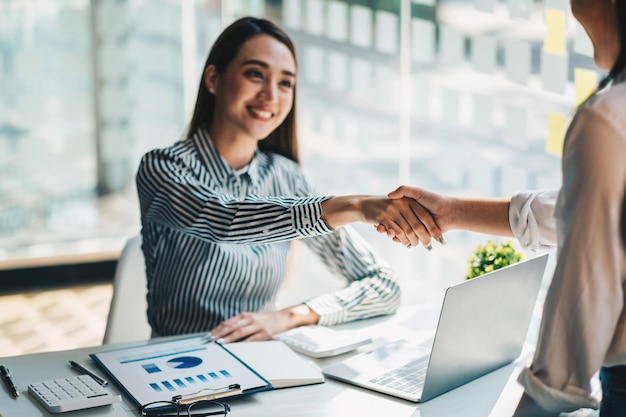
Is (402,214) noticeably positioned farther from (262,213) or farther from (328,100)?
(328,100)

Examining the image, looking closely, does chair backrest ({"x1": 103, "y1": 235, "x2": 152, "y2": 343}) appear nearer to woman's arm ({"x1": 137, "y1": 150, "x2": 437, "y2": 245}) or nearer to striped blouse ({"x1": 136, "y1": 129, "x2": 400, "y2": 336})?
striped blouse ({"x1": 136, "y1": 129, "x2": 400, "y2": 336})

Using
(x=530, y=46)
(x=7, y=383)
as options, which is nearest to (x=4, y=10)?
(x=530, y=46)

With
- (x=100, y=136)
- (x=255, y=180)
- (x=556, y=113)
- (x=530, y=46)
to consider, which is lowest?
(x=100, y=136)

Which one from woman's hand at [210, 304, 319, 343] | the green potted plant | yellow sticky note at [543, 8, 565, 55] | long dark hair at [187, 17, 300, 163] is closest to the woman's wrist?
woman's hand at [210, 304, 319, 343]

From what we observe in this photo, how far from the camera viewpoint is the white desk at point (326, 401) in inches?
57.6

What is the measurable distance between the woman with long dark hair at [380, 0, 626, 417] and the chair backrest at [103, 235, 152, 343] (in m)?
1.34

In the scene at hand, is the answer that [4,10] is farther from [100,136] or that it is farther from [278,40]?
[278,40]

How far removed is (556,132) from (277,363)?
1154 millimetres

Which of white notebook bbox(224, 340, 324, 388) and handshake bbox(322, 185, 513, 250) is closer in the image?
white notebook bbox(224, 340, 324, 388)

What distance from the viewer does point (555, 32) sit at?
2.30 meters

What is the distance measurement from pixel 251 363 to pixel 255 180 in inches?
28.8

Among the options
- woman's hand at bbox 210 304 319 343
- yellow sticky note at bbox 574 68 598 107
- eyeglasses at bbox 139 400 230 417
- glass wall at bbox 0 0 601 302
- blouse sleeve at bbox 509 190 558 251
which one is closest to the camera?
eyeglasses at bbox 139 400 230 417

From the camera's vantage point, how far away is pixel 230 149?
2.26 m

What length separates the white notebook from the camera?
5.22 feet
